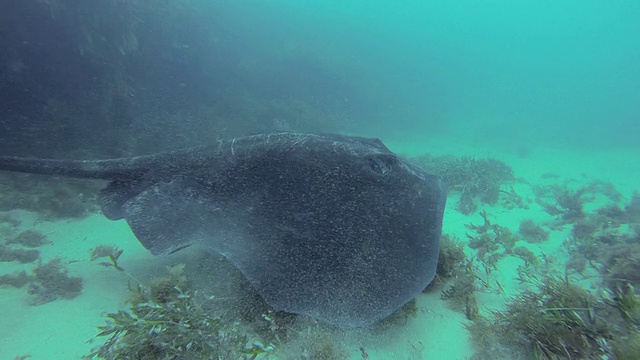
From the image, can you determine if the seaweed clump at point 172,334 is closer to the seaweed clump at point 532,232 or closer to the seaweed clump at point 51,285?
the seaweed clump at point 51,285

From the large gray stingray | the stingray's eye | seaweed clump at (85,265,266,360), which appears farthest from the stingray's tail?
the stingray's eye

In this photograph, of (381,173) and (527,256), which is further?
(527,256)

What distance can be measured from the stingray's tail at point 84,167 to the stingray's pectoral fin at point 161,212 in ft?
0.88

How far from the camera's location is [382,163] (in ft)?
12.8

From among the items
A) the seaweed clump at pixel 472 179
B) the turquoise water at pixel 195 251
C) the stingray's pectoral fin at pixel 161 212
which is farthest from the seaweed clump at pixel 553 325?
the seaweed clump at pixel 472 179

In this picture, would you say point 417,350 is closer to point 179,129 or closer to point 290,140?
point 290,140

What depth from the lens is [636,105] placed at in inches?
1871

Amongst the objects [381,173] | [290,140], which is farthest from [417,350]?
[290,140]

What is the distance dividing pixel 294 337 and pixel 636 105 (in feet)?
234

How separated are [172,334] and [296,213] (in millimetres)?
1785

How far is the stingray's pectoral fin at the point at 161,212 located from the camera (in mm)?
3584

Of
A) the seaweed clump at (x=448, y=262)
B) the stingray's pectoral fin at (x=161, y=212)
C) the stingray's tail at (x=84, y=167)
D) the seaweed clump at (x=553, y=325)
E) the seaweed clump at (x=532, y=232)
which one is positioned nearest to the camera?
the seaweed clump at (x=553, y=325)

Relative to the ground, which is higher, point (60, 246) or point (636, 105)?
point (636, 105)

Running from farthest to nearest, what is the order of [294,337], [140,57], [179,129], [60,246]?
[140,57] < [179,129] < [60,246] < [294,337]
